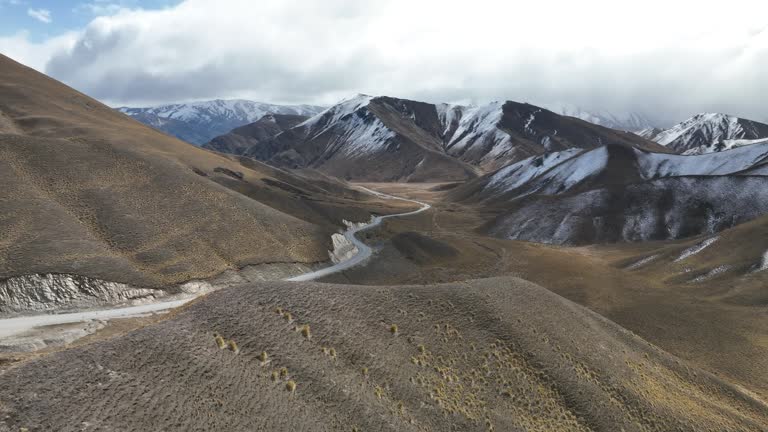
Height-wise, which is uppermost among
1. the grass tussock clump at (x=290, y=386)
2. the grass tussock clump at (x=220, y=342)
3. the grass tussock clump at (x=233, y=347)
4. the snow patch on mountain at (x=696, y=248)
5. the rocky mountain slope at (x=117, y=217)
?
the rocky mountain slope at (x=117, y=217)

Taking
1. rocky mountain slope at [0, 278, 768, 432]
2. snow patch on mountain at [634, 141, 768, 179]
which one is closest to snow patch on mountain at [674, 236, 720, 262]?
rocky mountain slope at [0, 278, 768, 432]

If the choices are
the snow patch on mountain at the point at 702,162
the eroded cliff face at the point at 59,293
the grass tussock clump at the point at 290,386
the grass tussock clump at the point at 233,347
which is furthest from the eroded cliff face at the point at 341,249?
the snow patch on mountain at the point at 702,162

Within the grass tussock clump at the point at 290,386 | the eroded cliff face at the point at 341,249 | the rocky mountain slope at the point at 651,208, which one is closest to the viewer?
the grass tussock clump at the point at 290,386

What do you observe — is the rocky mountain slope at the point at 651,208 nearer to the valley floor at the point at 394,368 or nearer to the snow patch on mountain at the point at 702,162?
the snow patch on mountain at the point at 702,162

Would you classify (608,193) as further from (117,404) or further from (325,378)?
(117,404)

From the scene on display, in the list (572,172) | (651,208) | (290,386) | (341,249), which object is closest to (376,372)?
(290,386)

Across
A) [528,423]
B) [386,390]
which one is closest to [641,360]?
[528,423]
